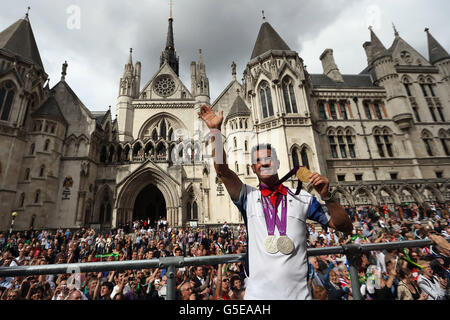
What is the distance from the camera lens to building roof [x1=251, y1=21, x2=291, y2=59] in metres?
19.5

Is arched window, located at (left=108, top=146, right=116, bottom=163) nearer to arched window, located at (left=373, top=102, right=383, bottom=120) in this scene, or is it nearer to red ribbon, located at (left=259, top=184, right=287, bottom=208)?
red ribbon, located at (left=259, top=184, right=287, bottom=208)

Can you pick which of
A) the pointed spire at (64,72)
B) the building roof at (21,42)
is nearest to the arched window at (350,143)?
the pointed spire at (64,72)

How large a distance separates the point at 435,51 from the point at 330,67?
1097 cm

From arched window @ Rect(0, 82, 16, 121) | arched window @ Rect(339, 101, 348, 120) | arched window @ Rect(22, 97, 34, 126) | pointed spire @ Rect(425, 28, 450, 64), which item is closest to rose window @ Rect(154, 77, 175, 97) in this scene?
arched window @ Rect(22, 97, 34, 126)

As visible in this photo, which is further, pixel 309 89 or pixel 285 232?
pixel 309 89

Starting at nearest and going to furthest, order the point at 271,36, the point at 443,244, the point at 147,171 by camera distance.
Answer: the point at 443,244 < the point at 147,171 < the point at 271,36

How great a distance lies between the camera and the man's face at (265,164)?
188cm

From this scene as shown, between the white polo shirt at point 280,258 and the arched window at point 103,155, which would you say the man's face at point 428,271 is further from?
the arched window at point 103,155

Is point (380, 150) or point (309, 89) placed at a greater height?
point (309, 89)

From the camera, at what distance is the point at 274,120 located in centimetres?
1725

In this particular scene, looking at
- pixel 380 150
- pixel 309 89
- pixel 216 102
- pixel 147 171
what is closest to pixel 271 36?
pixel 309 89

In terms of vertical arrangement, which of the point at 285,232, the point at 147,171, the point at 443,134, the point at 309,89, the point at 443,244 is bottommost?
the point at 443,244
